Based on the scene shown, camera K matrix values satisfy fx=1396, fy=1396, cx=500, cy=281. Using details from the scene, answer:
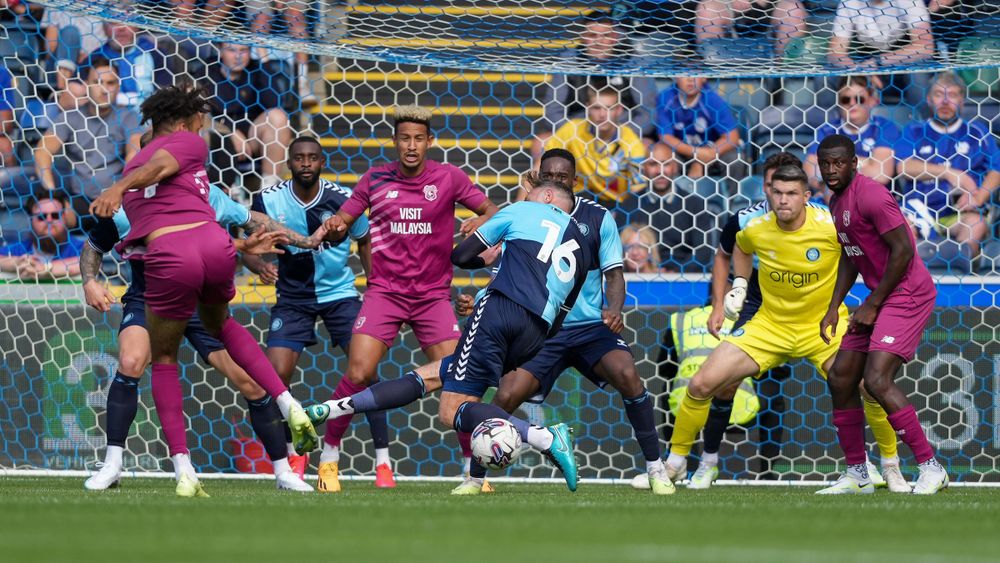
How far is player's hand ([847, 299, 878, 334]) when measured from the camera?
24.2ft

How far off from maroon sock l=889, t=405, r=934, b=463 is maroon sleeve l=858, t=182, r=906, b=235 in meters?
0.97

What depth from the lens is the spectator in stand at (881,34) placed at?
832 centimetres

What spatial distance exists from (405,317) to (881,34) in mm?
3381

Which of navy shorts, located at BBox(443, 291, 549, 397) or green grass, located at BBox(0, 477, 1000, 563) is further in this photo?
navy shorts, located at BBox(443, 291, 549, 397)

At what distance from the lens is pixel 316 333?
9469 mm

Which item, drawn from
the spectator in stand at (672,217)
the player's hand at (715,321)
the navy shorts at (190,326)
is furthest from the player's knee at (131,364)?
the spectator in stand at (672,217)

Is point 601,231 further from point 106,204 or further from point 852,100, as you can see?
point 852,100

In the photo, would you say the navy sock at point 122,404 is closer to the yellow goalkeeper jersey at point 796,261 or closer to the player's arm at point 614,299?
the player's arm at point 614,299

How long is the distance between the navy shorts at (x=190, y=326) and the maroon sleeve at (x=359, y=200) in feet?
3.44

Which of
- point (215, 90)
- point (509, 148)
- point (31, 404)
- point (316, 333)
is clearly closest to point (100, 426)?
point (31, 404)

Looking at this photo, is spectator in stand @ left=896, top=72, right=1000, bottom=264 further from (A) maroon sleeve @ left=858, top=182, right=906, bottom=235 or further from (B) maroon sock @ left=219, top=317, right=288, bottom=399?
(B) maroon sock @ left=219, top=317, right=288, bottom=399

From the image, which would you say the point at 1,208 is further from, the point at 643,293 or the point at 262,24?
the point at 643,293

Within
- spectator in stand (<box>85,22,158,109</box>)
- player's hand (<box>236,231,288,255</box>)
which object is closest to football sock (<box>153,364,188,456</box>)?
player's hand (<box>236,231,288,255</box>)

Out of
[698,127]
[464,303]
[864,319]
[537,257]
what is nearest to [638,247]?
[698,127]
